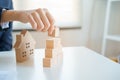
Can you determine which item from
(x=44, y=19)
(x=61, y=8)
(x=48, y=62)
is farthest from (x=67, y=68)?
(x=61, y=8)

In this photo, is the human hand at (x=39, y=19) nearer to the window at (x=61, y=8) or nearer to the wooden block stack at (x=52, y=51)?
the wooden block stack at (x=52, y=51)

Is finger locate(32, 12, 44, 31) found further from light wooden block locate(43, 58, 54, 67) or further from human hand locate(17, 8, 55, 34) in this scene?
light wooden block locate(43, 58, 54, 67)

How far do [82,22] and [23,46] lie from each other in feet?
3.61

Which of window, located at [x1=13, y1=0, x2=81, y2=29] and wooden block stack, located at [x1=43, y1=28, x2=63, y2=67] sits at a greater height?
window, located at [x1=13, y1=0, x2=81, y2=29]

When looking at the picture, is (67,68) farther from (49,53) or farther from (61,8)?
(61,8)

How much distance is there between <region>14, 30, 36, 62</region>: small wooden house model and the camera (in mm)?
673

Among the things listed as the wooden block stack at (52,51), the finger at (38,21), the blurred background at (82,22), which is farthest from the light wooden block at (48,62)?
the blurred background at (82,22)

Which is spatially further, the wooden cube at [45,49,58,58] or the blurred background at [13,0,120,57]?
the blurred background at [13,0,120,57]

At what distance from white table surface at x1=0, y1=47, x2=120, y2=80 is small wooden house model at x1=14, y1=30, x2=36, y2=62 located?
21 mm

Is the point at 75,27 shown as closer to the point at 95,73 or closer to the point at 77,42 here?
the point at 77,42

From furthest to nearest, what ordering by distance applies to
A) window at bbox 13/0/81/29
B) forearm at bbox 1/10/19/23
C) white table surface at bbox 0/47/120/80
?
window at bbox 13/0/81/29, forearm at bbox 1/10/19/23, white table surface at bbox 0/47/120/80

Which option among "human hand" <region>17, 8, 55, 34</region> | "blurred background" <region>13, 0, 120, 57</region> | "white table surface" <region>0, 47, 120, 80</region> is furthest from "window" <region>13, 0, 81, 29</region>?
"human hand" <region>17, 8, 55, 34</region>

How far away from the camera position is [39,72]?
0.59m

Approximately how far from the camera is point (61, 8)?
1.63 m
